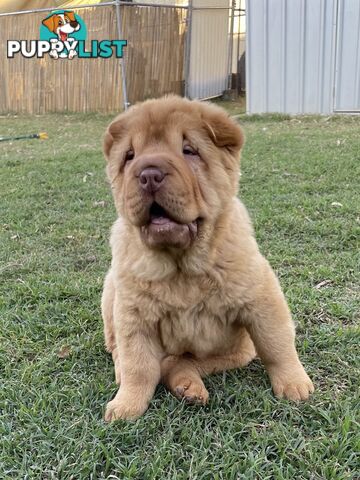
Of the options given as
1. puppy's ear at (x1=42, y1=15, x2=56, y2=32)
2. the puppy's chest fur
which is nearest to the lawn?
the puppy's chest fur

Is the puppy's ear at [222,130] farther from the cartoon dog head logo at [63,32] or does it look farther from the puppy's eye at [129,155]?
the cartoon dog head logo at [63,32]

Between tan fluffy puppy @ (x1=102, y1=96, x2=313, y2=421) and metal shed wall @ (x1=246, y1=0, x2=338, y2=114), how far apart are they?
7.82m

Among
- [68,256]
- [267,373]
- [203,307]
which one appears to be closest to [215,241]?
[203,307]

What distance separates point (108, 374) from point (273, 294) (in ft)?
2.78

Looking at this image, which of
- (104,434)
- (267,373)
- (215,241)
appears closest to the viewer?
(104,434)

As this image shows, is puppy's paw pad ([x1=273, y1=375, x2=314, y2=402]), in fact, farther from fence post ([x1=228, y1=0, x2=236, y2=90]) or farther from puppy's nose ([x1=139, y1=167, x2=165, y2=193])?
fence post ([x1=228, y1=0, x2=236, y2=90])

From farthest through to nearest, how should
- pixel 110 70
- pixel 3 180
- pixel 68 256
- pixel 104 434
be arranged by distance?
pixel 110 70 < pixel 3 180 < pixel 68 256 < pixel 104 434

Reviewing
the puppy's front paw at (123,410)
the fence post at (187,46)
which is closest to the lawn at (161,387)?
the puppy's front paw at (123,410)

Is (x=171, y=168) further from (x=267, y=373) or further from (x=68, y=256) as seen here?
(x=68, y=256)

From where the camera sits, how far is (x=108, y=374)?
2438mm

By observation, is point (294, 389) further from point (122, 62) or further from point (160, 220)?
point (122, 62)

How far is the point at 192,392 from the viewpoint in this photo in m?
2.11

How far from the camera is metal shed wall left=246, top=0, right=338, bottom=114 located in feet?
29.6

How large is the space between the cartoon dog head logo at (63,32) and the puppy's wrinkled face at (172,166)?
1080 centimetres
